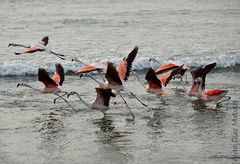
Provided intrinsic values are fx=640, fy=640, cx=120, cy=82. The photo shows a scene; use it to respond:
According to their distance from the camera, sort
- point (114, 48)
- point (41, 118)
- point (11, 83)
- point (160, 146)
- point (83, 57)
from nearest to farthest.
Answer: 1. point (160, 146)
2. point (41, 118)
3. point (11, 83)
4. point (83, 57)
5. point (114, 48)

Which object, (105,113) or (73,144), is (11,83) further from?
(73,144)

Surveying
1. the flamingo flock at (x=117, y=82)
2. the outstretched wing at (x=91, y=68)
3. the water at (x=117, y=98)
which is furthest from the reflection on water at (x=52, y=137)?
the outstretched wing at (x=91, y=68)

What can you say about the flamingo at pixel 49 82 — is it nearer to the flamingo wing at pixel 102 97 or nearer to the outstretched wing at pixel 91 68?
the outstretched wing at pixel 91 68

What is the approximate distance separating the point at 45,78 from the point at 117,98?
1.95 meters

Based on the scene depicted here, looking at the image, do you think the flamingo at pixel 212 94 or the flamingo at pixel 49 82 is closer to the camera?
the flamingo at pixel 49 82

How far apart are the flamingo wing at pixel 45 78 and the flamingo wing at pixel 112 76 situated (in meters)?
1.23

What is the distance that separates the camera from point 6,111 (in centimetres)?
1228

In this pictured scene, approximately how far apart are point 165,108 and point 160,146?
8.63 ft

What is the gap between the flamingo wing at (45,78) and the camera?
12.1 meters

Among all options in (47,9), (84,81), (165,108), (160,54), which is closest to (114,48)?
(160,54)

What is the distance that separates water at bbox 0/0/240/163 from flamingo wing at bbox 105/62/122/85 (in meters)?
0.69

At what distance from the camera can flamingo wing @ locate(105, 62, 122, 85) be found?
37.6 feet

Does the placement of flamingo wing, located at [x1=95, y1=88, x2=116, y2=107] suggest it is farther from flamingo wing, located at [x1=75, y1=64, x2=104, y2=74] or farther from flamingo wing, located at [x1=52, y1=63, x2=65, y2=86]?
flamingo wing, located at [x1=52, y1=63, x2=65, y2=86]

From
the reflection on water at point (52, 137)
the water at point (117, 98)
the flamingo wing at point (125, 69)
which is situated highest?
the flamingo wing at point (125, 69)
